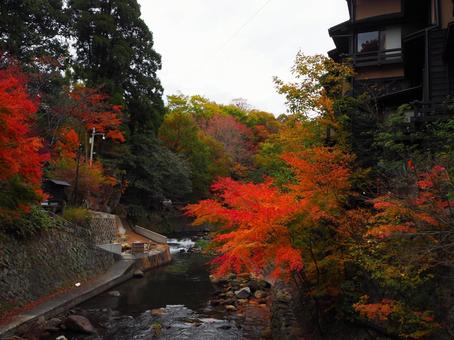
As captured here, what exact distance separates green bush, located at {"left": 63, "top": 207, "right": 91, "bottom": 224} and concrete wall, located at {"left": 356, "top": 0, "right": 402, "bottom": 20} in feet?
68.0

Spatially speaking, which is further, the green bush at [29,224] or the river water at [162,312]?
the green bush at [29,224]

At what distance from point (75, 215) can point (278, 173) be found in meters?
13.5

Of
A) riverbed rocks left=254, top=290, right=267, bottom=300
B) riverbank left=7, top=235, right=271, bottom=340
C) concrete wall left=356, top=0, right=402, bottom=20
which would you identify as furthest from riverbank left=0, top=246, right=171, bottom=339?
concrete wall left=356, top=0, right=402, bottom=20

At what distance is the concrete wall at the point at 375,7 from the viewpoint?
66.4 ft

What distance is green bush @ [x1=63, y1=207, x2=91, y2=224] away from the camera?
2541 cm

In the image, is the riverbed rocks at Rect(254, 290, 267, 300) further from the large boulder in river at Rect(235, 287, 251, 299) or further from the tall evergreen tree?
the tall evergreen tree

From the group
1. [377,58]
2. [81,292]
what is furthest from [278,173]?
[81,292]

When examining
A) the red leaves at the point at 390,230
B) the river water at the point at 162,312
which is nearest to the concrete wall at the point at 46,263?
the river water at the point at 162,312

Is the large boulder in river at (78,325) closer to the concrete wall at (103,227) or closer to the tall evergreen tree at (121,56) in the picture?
the concrete wall at (103,227)

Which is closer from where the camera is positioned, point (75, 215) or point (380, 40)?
point (380, 40)

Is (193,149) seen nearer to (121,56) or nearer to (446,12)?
(121,56)

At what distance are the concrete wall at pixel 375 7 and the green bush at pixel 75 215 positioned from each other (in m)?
20.7

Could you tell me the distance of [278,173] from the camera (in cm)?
2388

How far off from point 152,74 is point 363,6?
25378 mm
